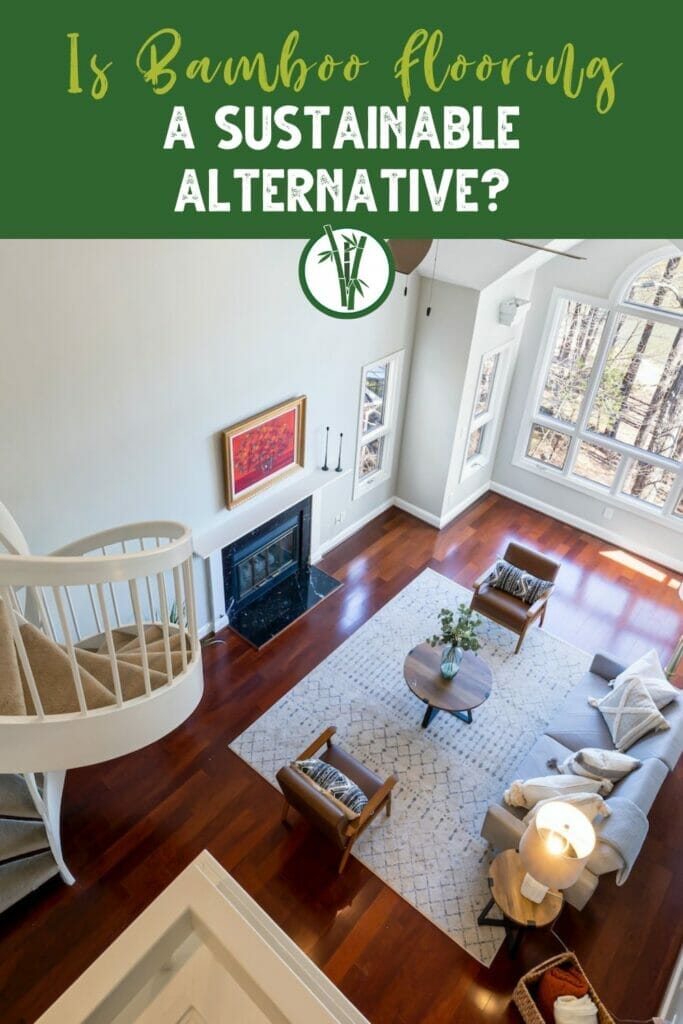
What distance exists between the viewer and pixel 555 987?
3869 mm

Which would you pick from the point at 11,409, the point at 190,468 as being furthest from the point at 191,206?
the point at 190,468

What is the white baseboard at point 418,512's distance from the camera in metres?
8.32

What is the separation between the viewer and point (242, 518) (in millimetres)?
6082

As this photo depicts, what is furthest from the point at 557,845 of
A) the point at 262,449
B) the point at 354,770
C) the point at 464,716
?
the point at 262,449

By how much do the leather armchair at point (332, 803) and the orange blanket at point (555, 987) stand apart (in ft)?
4.60

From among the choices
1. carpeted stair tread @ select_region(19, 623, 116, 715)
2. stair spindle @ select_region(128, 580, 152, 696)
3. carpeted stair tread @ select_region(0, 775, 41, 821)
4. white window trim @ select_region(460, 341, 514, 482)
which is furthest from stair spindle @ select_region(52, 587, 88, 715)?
white window trim @ select_region(460, 341, 514, 482)

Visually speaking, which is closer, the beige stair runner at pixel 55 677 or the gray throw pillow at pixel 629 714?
the beige stair runner at pixel 55 677

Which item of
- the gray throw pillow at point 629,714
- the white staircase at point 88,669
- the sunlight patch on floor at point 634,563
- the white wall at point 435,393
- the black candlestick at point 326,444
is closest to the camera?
the white staircase at point 88,669

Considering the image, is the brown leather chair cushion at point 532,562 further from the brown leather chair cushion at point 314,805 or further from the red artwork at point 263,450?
the brown leather chair cushion at point 314,805

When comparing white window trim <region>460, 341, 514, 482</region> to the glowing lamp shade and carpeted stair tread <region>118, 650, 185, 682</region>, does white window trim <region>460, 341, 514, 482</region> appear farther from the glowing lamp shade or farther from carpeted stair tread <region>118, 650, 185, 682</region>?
carpeted stair tread <region>118, 650, 185, 682</region>

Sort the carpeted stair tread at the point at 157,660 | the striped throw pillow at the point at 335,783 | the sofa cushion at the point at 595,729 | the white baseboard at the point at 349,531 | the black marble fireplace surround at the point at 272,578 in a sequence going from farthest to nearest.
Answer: the white baseboard at the point at 349,531 → the black marble fireplace surround at the point at 272,578 → the sofa cushion at the point at 595,729 → the striped throw pillow at the point at 335,783 → the carpeted stair tread at the point at 157,660

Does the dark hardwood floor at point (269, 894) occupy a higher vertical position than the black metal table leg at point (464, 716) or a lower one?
lower

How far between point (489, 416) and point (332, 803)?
5.38 m

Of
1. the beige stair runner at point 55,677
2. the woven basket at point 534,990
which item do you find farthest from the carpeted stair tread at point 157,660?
the woven basket at point 534,990
